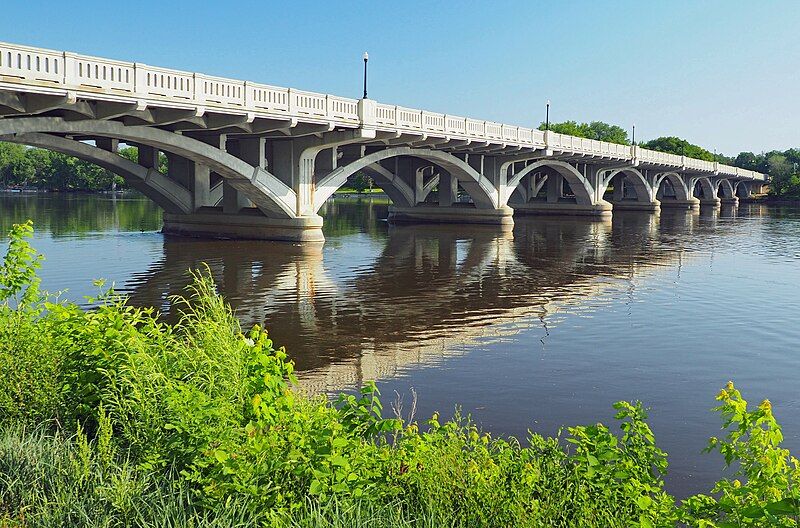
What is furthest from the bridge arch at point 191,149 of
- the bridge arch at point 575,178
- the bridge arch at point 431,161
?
the bridge arch at point 575,178

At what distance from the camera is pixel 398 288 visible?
2284cm

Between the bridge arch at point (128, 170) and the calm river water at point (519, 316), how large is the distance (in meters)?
2.26

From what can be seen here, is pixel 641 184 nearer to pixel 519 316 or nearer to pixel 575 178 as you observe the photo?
pixel 575 178

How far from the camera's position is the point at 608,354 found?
45.9ft

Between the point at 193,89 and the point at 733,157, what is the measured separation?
180 metres

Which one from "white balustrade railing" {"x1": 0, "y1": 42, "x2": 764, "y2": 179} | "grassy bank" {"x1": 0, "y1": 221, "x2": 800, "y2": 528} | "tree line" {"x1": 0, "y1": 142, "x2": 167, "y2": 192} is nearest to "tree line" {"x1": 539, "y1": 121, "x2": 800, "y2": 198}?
"tree line" {"x1": 0, "y1": 142, "x2": 167, "y2": 192}

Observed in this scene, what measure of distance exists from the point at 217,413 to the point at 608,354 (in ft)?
33.2

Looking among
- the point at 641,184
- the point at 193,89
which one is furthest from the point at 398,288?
the point at 641,184

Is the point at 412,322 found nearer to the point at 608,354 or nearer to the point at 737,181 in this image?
the point at 608,354

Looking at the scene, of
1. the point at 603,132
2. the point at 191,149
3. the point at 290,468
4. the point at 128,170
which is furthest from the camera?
the point at 603,132

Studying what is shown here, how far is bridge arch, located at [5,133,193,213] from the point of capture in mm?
26984

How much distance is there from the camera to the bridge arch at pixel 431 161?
36.5 metres

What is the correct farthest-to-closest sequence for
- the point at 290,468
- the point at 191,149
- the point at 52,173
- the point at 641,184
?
the point at 52,173 → the point at 641,184 → the point at 191,149 → the point at 290,468

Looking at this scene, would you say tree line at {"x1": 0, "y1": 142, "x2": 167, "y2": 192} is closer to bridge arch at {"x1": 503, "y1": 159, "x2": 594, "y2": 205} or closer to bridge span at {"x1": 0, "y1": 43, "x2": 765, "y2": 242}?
bridge arch at {"x1": 503, "y1": 159, "x2": 594, "y2": 205}
